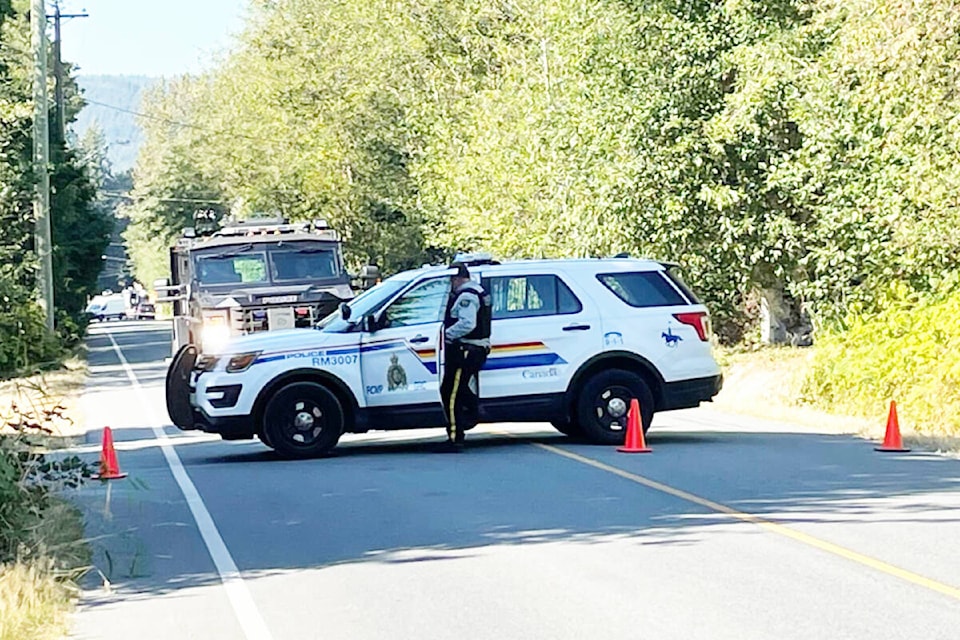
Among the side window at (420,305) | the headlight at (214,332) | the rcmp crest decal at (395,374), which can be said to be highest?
the side window at (420,305)

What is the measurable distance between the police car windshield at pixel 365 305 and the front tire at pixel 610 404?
2271 millimetres

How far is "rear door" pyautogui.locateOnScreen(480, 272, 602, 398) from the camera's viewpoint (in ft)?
54.3

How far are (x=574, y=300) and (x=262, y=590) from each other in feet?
26.2

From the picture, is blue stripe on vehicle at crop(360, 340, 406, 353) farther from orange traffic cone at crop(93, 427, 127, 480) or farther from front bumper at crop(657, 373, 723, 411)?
front bumper at crop(657, 373, 723, 411)

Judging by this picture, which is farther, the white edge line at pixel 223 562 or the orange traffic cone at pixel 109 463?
the orange traffic cone at pixel 109 463

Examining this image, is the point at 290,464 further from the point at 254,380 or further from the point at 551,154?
the point at 551,154

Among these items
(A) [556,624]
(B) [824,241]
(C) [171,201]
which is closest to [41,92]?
(B) [824,241]

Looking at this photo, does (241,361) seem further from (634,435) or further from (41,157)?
(41,157)

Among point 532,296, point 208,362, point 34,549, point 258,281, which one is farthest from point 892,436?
point 258,281

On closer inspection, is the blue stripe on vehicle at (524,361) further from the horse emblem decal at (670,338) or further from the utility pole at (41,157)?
the utility pole at (41,157)

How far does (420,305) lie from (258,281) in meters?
9.23

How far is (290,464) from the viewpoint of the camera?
52.2 ft

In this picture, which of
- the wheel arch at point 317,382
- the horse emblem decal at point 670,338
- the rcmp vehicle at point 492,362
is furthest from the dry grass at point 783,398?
the wheel arch at point 317,382

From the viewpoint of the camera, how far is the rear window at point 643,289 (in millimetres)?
17047
